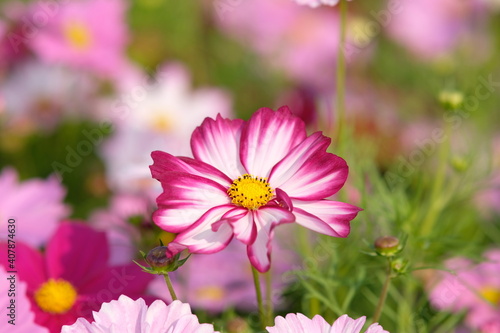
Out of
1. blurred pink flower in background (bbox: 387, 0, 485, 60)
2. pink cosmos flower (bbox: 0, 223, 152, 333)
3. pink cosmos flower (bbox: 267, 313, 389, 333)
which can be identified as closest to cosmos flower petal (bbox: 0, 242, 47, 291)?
pink cosmos flower (bbox: 0, 223, 152, 333)

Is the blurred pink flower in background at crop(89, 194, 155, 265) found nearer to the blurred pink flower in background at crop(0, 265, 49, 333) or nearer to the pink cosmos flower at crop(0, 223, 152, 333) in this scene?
the pink cosmos flower at crop(0, 223, 152, 333)

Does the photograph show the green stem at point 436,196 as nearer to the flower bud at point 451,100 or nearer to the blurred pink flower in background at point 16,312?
the flower bud at point 451,100

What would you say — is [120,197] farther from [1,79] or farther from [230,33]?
[230,33]

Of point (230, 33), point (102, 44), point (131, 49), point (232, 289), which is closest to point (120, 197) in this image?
point (232, 289)

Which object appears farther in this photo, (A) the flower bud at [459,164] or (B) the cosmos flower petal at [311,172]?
(A) the flower bud at [459,164]

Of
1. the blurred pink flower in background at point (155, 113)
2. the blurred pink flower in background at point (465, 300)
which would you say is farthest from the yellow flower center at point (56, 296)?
the blurred pink flower in background at point (155, 113)
